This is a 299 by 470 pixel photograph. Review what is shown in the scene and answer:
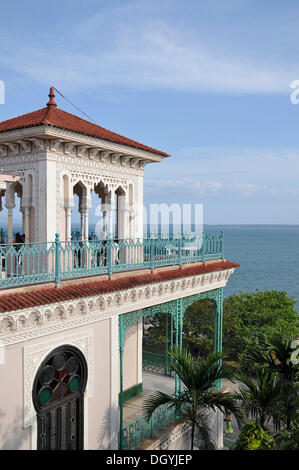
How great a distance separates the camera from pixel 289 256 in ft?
442

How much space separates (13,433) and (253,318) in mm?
23154

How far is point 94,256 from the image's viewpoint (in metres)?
11.3

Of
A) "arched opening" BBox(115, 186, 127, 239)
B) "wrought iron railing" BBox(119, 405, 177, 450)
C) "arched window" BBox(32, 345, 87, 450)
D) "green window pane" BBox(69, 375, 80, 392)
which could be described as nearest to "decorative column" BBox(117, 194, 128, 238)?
"arched opening" BBox(115, 186, 127, 239)

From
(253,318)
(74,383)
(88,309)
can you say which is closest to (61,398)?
(74,383)

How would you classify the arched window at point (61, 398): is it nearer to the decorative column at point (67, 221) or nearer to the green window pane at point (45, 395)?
the green window pane at point (45, 395)

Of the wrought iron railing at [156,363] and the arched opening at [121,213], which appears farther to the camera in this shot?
the wrought iron railing at [156,363]

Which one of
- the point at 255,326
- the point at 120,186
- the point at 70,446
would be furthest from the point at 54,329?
the point at 255,326

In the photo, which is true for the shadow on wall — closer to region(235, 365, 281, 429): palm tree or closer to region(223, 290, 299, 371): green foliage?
region(235, 365, 281, 429): palm tree

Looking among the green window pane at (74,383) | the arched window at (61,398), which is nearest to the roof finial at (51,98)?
the arched window at (61,398)

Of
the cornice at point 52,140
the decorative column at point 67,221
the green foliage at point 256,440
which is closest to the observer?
the green foliage at point 256,440

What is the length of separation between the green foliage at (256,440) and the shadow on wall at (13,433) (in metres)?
4.21

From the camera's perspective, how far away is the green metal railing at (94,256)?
8.04 metres
